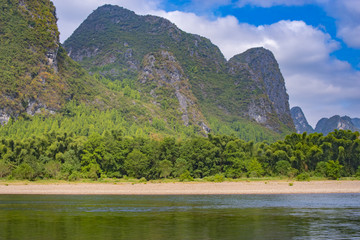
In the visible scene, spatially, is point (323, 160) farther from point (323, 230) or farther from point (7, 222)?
point (7, 222)

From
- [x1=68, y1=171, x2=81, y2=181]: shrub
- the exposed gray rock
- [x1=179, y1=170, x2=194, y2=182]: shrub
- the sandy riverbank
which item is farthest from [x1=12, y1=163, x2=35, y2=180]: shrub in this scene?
the exposed gray rock

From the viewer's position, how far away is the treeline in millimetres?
102062

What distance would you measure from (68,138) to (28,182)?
82.2ft

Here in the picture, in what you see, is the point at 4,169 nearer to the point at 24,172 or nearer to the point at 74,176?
the point at 24,172

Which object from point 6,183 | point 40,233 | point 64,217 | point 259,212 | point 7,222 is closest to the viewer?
point 40,233

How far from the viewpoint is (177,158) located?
110 m

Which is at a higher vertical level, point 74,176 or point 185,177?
point 74,176

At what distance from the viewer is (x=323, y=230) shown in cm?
3023

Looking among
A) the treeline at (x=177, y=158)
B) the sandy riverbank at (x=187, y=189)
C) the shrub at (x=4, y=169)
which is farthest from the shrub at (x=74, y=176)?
the shrub at (x=4, y=169)

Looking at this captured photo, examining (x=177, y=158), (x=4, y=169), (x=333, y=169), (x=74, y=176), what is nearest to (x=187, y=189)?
(x=177, y=158)

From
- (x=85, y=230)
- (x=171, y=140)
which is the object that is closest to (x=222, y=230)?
(x=85, y=230)

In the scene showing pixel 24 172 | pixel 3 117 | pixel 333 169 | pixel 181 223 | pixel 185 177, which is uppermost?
pixel 3 117

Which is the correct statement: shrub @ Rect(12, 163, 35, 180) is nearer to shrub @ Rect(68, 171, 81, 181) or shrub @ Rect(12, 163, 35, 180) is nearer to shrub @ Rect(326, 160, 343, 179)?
shrub @ Rect(68, 171, 81, 181)

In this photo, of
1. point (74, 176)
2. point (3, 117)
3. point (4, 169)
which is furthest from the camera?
point (3, 117)
